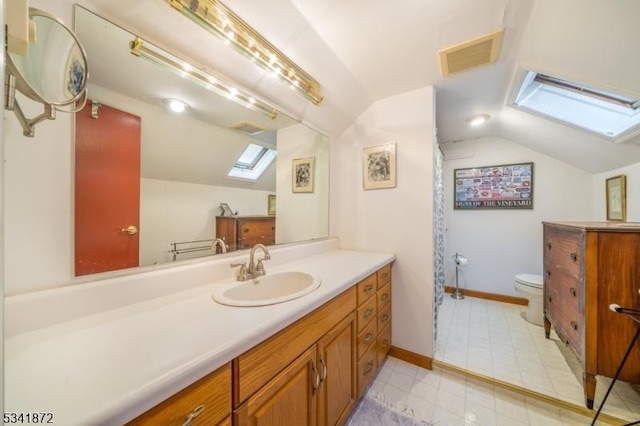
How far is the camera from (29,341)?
618mm

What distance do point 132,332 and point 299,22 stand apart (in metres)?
1.56

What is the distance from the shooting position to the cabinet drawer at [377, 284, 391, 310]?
165 centimetres

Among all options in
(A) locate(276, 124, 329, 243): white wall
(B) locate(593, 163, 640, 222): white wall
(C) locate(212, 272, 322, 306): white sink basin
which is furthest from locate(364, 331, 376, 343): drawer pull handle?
(B) locate(593, 163, 640, 222): white wall

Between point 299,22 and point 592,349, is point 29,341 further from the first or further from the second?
point 592,349

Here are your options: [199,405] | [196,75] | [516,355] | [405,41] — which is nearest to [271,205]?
[196,75]

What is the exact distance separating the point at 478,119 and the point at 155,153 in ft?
9.25

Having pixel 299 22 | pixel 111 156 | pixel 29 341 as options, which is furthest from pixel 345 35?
pixel 29 341

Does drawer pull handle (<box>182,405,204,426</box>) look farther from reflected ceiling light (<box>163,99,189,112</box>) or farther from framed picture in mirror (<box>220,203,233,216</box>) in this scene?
Answer: reflected ceiling light (<box>163,99,189,112</box>)

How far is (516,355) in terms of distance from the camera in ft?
5.86

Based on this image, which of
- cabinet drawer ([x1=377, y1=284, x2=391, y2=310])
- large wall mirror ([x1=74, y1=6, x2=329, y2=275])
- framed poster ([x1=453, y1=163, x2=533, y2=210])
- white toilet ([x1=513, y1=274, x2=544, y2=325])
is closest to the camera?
large wall mirror ([x1=74, y1=6, x2=329, y2=275])

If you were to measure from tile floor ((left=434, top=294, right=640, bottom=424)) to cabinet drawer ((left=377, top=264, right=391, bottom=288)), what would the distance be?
726 millimetres

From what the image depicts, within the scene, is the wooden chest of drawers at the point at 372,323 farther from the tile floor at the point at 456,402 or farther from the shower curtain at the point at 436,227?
the shower curtain at the point at 436,227

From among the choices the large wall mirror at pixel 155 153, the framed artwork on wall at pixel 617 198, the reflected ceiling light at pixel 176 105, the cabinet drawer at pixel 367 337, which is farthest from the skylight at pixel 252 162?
the framed artwork on wall at pixel 617 198

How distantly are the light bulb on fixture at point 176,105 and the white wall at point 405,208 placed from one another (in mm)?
1395
